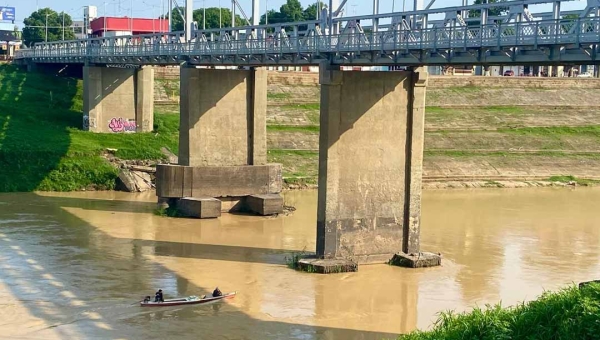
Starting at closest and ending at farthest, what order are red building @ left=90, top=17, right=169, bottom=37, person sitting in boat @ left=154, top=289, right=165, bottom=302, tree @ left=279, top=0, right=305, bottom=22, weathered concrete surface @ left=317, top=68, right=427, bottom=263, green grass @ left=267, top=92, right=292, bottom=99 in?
person sitting in boat @ left=154, top=289, right=165, bottom=302 → weathered concrete surface @ left=317, top=68, right=427, bottom=263 → green grass @ left=267, top=92, right=292, bottom=99 → red building @ left=90, top=17, right=169, bottom=37 → tree @ left=279, top=0, right=305, bottom=22

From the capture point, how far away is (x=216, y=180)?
164 ft

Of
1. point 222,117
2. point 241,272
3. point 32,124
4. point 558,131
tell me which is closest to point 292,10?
point 558,131

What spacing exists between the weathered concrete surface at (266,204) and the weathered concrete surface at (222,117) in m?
2.38

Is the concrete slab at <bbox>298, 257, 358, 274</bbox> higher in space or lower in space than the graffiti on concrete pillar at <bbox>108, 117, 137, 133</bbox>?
lower

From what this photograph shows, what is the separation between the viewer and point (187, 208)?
48.5 metres

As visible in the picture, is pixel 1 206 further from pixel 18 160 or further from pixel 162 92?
pixel 162 92

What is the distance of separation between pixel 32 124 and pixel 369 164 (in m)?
36.4

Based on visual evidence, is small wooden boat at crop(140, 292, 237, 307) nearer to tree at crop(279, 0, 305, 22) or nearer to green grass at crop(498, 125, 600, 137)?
green grass at crop(498, 125, 600, 137)

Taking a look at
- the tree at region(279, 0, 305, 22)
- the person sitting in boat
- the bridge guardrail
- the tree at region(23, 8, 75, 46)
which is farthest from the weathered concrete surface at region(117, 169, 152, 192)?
the tree at region(23, 8, 75, 46)

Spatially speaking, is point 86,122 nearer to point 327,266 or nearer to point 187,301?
point 327,266

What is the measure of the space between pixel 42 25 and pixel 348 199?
12303 cm

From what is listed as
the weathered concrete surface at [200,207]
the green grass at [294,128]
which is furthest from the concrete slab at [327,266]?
the green grass at [294,128]

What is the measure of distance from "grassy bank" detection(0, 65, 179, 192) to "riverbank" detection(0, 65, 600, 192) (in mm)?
63

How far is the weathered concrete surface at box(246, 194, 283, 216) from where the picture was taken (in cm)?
4909
